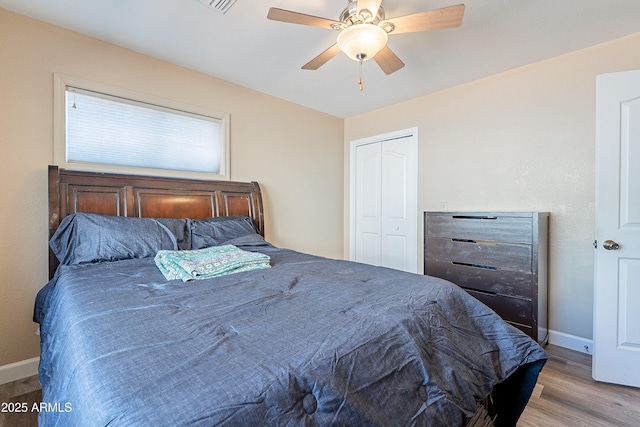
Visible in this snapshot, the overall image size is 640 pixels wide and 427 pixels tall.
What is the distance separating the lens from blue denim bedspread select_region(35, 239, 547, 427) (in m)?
0.60

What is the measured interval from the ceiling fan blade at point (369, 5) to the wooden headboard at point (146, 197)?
1934mm

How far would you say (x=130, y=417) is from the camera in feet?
1.73

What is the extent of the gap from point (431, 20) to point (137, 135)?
238 cm

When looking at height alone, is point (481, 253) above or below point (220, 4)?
below

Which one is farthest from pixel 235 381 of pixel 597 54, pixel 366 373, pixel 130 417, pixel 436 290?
pixel 597 54

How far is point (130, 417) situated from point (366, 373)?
1.86 ft

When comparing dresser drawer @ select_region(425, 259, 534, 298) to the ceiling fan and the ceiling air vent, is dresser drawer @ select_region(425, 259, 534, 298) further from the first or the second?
the ceiling air vent

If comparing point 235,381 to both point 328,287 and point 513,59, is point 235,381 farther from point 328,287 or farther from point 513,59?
point 513,59

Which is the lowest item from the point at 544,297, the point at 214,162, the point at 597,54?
the point at 544,297

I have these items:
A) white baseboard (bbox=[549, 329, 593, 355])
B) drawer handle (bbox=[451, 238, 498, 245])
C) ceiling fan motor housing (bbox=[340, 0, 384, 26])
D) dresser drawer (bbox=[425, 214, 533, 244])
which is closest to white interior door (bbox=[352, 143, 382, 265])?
dresser drawer (bbox=[425, 214, 533, 244])

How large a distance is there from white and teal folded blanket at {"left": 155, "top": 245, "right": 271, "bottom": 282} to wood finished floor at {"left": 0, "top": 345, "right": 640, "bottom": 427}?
3.50 feet

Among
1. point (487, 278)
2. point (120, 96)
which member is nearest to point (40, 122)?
point (120, 96)

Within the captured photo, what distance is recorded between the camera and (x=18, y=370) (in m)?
1.96

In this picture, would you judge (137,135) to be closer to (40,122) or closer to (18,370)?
(40,122)
